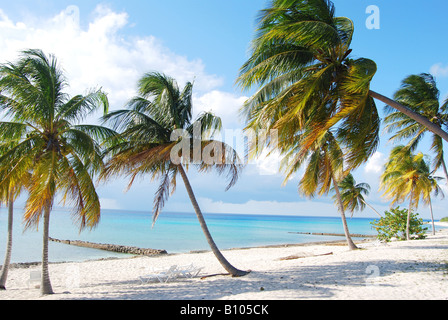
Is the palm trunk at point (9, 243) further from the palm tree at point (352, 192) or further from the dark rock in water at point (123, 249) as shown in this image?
the palm tree at point (352, 192)

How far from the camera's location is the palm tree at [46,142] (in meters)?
7.04

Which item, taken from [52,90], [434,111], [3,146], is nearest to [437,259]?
[434,111]

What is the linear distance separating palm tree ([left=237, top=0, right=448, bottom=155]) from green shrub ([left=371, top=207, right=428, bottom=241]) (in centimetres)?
1453

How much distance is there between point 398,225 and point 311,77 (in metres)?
16.8

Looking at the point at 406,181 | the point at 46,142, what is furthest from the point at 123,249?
the point at 406,181

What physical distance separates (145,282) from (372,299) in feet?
23.5

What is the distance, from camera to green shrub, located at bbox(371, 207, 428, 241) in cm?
1896

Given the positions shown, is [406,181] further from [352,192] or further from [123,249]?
[123,249]

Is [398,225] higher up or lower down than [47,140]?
lower down

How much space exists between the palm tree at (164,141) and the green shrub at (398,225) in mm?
14557

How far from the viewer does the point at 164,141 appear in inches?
368
